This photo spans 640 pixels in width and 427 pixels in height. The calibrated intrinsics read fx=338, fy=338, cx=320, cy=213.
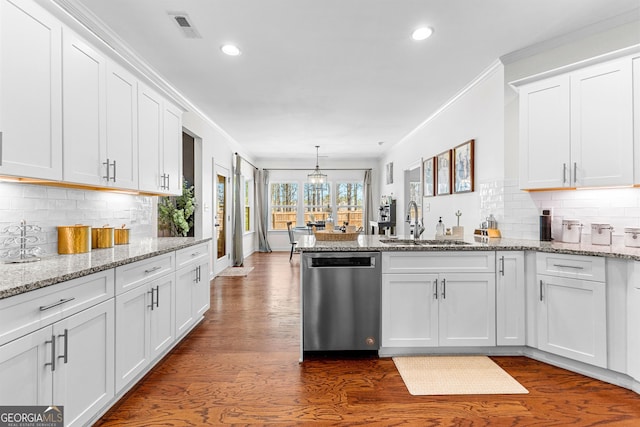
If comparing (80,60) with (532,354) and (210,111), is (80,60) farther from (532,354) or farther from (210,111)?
(532,354)

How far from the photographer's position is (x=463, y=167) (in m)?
4.23

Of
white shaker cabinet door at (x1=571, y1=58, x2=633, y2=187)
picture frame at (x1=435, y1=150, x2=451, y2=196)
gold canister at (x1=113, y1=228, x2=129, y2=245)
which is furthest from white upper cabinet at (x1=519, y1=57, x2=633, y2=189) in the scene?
gold canister at (x1=113, y1=228, x2=129, y2=245)

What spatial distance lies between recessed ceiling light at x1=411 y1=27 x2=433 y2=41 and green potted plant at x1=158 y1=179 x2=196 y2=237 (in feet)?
11.3

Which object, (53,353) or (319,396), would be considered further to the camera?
(319,396)

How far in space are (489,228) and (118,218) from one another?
12.0ft

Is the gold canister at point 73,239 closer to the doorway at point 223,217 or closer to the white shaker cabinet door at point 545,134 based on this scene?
the white shaker cabinet door at point 545,134

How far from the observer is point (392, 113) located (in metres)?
5.30

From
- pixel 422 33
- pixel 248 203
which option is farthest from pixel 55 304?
pixel 248 203

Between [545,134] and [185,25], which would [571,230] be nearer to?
[545,134]

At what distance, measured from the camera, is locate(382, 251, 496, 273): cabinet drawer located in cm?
271

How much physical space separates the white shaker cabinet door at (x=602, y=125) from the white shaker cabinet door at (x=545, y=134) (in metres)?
0.06

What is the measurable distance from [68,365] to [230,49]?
2.78 m

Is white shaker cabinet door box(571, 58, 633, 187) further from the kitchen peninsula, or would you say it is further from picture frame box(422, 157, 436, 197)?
picture frame box(422, 157, 436, 197)

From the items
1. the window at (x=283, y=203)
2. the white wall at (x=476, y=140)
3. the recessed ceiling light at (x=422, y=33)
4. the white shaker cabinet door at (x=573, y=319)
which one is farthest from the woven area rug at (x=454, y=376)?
the window at (x=283, y=203)
